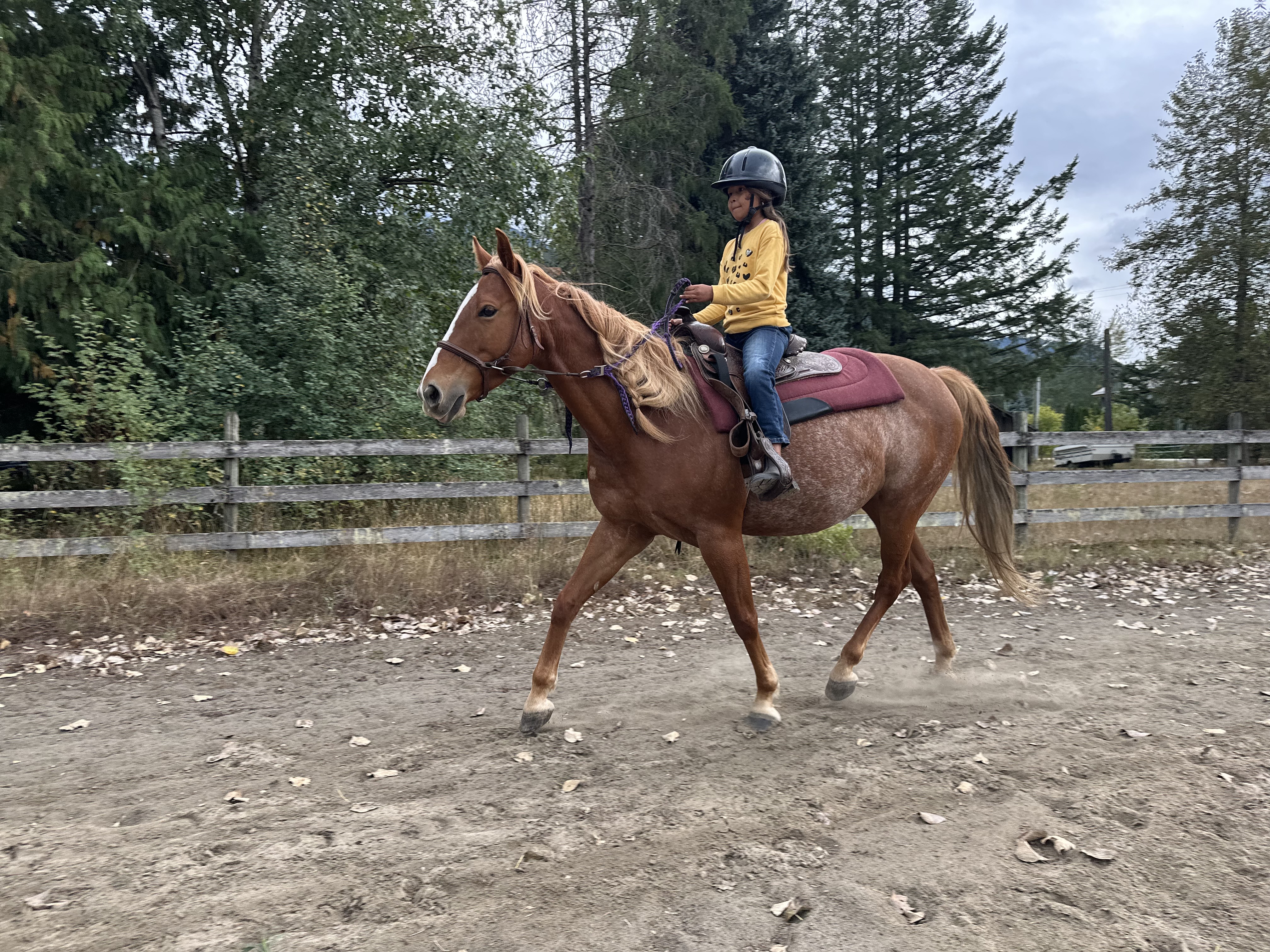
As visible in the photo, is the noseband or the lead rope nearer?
the noseband

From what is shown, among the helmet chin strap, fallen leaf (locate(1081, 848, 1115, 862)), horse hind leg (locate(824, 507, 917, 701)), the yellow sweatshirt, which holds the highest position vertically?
the helmet chin strap

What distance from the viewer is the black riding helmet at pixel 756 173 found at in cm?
467

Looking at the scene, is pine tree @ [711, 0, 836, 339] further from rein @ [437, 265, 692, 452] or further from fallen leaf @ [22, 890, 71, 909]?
fallen leaf @ [22, 890, 71, 909]

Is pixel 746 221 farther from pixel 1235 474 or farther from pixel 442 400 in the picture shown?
pixel 1235 474

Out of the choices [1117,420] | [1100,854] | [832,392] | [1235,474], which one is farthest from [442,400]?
[1117,420]

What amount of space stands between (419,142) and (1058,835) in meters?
12.9

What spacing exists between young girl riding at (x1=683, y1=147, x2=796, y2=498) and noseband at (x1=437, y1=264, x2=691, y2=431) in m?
0.37

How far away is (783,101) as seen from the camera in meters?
21.3

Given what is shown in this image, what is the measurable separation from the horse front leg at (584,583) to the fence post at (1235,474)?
11.1 m

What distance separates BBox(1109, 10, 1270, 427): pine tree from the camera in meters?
22.4

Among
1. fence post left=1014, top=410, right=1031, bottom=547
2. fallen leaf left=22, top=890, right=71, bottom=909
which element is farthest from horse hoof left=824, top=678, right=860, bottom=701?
fence post left=1014, top=410, right=1031, bottom=547

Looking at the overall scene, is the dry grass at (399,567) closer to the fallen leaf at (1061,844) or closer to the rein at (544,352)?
the rein at (544,352)

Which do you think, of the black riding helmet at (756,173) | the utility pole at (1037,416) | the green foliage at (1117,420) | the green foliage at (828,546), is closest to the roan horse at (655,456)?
the black riding helmet at (756,173)

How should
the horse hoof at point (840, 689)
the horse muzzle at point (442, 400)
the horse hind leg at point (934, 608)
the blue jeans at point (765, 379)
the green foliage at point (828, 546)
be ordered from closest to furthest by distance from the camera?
the horse muzzle at point (442, 400), the blue jeans at point (765, 379), the horse hoof at point (840, 689), the horse hind leg at point (934, 608), the green foliage at point (828, 546)
